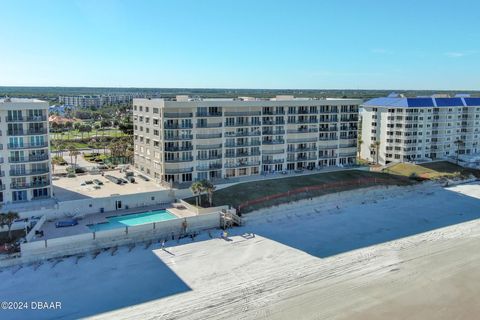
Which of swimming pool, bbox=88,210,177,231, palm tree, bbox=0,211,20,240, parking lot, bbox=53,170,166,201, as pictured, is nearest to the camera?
palm tree, bbox=0,211,20,240

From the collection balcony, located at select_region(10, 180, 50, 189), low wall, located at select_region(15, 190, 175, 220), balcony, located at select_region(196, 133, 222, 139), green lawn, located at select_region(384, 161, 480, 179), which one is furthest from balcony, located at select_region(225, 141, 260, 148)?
green lawn, located at select_region(384, 161, 480, 179)

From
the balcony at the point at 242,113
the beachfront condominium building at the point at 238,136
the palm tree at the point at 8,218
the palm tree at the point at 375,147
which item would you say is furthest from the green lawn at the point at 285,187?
the palm tree at the point at 8,218

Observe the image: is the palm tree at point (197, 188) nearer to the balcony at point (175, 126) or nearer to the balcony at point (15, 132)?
the balcony at point (175, 126)

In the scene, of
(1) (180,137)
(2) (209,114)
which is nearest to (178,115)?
(1) (180,137)

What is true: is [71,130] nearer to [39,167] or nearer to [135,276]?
[39,167]

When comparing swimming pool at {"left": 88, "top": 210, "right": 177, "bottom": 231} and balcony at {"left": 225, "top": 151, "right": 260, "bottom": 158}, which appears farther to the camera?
balcony at {"left": 225, "top": 151, "right": 260, "bottom": 158}

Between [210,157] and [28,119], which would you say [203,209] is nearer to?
[210,157]

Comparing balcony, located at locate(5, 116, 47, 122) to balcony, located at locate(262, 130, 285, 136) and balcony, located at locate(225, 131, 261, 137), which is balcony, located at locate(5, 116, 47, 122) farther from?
balcony, located at locate(262, 130, 285, 136)
